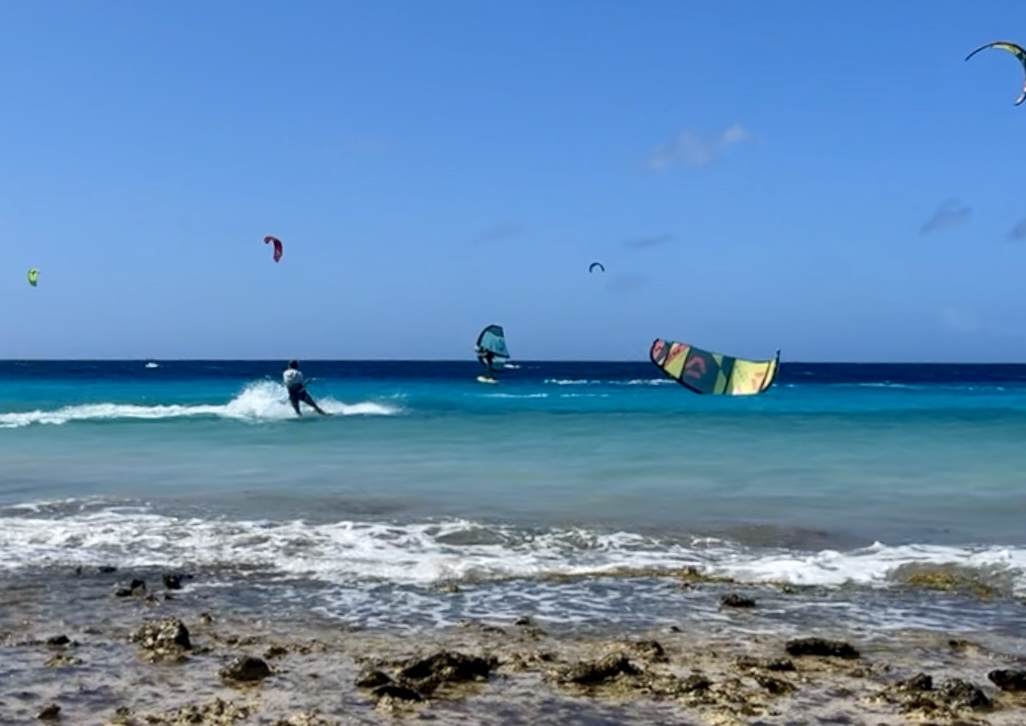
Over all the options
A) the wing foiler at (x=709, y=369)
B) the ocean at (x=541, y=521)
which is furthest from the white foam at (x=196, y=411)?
the wing foiler at (x=709, y=369)

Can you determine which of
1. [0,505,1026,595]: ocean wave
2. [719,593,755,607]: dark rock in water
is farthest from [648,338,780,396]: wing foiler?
[719,593,755,607]: dark rock in water

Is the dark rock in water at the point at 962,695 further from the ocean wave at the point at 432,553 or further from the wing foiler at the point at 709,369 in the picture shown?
the wing foiler at the point at 709,369

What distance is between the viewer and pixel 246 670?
208 inches

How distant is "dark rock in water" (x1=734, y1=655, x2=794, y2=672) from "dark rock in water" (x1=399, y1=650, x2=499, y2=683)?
1.34m

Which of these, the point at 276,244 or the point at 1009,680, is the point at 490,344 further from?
the point at 1009,680

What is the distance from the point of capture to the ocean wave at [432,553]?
8367 millimetres

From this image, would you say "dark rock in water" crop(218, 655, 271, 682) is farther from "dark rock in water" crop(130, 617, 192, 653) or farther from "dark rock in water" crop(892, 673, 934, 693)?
"dark rock in water" crop(892, 673, 934, 693)

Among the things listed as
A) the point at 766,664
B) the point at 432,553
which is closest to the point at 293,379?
the point at 432,553

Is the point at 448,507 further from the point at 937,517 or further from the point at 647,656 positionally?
the point at 647,656

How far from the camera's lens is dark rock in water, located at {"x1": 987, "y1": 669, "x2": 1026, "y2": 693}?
518 centimetres

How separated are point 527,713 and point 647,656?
3.70ft

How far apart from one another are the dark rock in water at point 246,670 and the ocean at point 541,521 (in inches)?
50.7

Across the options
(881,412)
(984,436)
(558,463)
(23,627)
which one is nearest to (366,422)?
(558,463)

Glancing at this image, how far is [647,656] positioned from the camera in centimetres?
573
